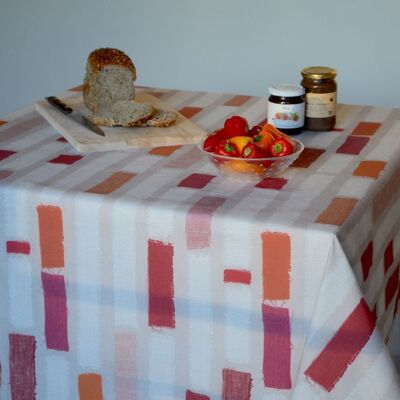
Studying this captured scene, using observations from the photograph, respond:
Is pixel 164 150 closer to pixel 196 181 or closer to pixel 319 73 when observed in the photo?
pixel 196 181

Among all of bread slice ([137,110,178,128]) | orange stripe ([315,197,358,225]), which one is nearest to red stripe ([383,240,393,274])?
orange stripe ([315,197,358,225])

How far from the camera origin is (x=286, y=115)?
200 centimetres

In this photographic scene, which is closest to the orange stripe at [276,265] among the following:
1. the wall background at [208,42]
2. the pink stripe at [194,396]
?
the pink stripe at [194,396]

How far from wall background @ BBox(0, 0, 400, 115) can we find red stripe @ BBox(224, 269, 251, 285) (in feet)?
7.13

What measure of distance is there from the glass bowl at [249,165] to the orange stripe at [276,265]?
21cm

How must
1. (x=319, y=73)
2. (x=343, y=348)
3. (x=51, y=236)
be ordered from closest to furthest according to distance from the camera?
(x=343, y=348)
(x=51, y=236)
(x=319, y=73)

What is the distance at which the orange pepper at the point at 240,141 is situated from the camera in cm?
174

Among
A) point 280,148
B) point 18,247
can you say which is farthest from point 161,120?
point 18,247

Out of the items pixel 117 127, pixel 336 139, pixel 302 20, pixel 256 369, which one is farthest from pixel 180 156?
pixel 302 20

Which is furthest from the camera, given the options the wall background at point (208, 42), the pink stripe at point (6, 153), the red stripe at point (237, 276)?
the wall background at point (208, 42)

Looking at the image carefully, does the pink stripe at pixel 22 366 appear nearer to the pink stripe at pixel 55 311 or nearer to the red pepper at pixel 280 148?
the pink stripe at pixel 55 311

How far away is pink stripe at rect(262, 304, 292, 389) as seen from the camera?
1.56m

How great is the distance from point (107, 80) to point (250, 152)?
1.93 feet

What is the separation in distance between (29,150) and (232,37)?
6.49 ft
